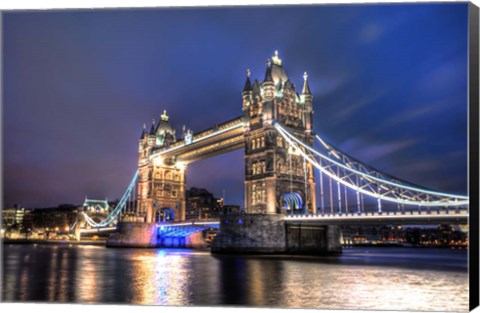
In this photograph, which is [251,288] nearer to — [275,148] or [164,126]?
[275,148]

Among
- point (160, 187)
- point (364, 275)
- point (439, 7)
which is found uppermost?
point (439, 7)

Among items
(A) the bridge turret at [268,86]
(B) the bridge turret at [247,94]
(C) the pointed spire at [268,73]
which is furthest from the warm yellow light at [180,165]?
(C) the pointed spire at [268,73]

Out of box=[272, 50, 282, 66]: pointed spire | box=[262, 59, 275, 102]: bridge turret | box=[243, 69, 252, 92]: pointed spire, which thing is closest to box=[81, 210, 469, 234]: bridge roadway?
box=[262, 59, 275, 102]: bridge turret

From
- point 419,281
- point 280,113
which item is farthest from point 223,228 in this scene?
point 419,281

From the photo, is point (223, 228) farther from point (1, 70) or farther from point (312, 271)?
point (1, 70)

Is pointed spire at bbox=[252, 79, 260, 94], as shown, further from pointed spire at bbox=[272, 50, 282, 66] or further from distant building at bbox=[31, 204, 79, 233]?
distant building at bbox=[31, 204, 79, 233]
